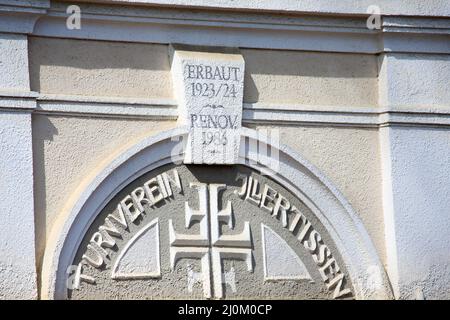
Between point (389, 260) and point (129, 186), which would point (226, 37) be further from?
point (389, 260)

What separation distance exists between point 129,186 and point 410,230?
2453mm

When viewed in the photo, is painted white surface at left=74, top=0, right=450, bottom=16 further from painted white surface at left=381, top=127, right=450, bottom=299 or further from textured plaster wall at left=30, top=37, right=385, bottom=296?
painted white surface at left=381, top=127, right=450, bottom=299

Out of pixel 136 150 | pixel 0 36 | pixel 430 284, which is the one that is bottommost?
pixel 430 284

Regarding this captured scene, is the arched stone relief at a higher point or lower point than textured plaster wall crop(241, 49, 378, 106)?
lower

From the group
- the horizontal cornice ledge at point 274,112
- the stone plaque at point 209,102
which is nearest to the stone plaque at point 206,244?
the stone plaque at point 209,102

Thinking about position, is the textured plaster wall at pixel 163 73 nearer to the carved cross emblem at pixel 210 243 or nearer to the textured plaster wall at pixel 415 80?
the textured plaster wall at pixel 415 80

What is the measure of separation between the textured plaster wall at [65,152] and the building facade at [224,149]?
11 mm

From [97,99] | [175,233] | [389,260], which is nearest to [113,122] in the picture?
[97,99]

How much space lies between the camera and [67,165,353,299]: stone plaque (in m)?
12.0

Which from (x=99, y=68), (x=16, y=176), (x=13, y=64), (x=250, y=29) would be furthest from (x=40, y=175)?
(x=250, y=29)

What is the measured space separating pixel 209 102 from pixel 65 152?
1.26 m

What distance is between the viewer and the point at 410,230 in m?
12.9

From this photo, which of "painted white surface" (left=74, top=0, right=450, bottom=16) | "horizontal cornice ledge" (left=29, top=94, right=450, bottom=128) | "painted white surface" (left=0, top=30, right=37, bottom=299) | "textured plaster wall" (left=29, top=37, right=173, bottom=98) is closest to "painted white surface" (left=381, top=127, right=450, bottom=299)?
"horizontal cornice ledge" (left=29, top=94, right=450, bottom=128)

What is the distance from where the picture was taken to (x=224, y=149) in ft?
40.9
